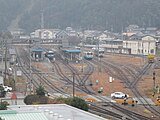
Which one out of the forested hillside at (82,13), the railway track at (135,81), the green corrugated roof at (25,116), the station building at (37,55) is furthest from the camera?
the forested hillside at (82,13)

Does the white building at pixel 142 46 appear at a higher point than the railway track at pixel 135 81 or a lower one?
higher

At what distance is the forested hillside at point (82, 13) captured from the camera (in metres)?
53.5

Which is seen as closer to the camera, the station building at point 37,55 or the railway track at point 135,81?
the railway track at point 135,81

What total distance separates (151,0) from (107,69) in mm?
34962

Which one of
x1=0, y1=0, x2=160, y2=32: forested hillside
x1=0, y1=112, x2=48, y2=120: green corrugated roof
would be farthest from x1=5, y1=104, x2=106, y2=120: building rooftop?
x1=0, y1=0, x2=160, y2=32: forested hillside

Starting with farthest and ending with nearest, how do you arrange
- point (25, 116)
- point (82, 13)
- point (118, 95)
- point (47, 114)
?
1. point (82, 13)
2. point (118, 95)
3. point (47, 114)
4. point (25, 116)

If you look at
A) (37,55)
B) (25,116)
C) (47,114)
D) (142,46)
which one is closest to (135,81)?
(37,55)

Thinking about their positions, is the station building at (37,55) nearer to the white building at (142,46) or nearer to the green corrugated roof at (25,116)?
the white building at (142,46)

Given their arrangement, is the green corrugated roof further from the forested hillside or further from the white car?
the forested hillside

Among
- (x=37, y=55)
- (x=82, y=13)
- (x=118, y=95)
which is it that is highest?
(x=82, y=13)

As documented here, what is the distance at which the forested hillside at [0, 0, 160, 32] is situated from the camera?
175 feet

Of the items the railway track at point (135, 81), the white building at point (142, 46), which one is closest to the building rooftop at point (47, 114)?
the railway track at point (135, 81)

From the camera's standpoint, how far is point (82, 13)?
57938mm

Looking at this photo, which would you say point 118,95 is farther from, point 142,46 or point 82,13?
point 82,13
